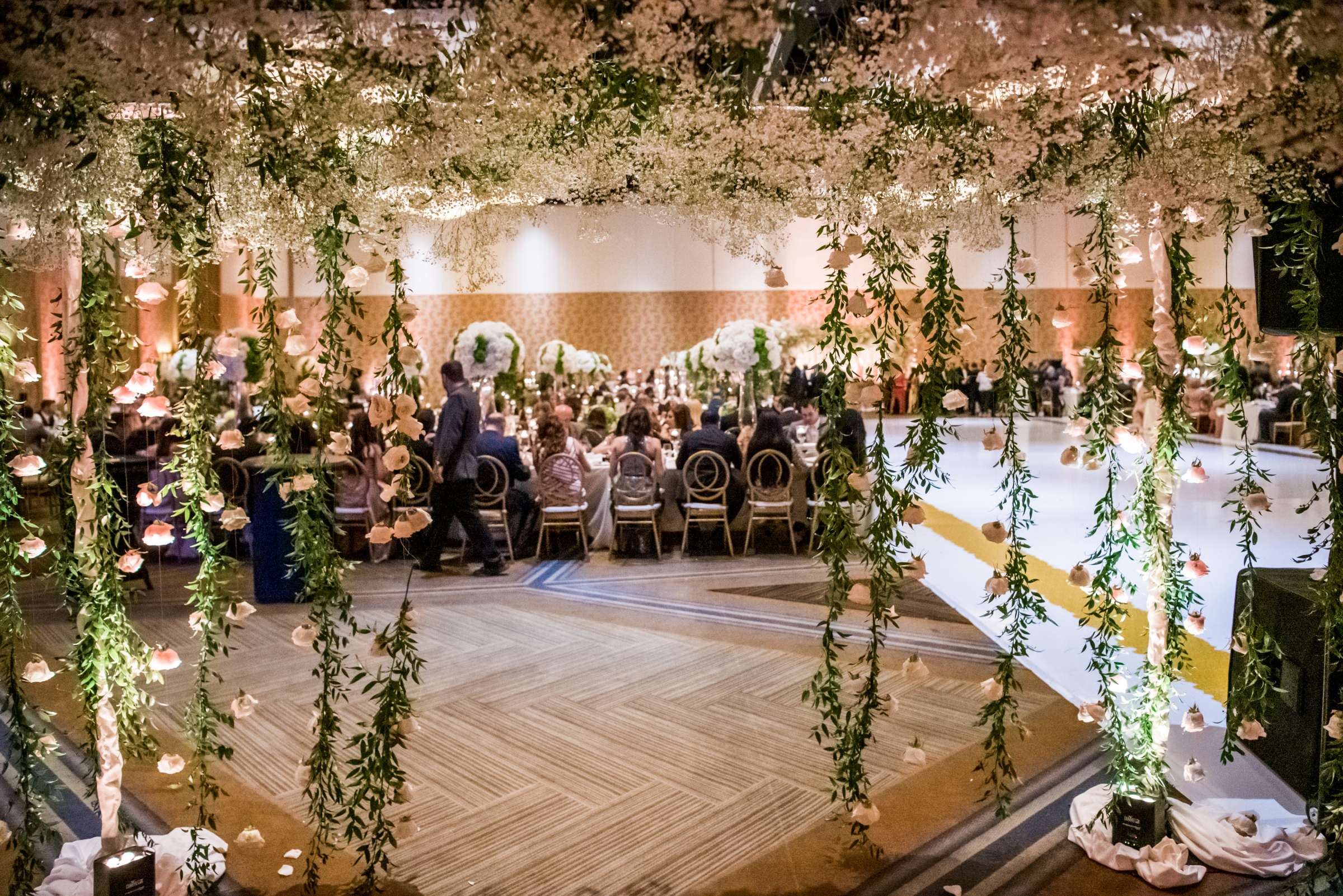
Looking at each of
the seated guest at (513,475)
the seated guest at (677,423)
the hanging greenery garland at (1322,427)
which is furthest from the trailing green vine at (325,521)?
the seated guest at (677,423)

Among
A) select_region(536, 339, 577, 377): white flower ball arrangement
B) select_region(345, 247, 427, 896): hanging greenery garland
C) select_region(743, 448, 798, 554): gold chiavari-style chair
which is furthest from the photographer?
select_region(536, 339, 577, 377): white flower ball arrangement

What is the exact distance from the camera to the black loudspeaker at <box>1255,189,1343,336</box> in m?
2.60

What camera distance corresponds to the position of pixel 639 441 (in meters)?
7.25

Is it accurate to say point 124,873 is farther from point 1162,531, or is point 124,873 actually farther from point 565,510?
point 565,510

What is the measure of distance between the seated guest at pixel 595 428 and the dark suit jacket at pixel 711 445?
138 cm

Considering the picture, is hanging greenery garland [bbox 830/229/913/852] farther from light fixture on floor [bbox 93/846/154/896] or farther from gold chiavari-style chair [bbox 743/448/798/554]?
gold chiavari-style chair [bbox 743/448/798/554]

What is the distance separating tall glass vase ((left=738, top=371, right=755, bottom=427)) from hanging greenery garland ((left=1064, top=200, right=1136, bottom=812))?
17.3 feet

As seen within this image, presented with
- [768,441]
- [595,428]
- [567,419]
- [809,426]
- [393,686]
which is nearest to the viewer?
[393,686]

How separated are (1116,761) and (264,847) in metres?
2.64

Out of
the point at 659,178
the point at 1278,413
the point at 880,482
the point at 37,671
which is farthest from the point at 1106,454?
the point at 1278,413

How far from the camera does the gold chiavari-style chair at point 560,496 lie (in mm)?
7285

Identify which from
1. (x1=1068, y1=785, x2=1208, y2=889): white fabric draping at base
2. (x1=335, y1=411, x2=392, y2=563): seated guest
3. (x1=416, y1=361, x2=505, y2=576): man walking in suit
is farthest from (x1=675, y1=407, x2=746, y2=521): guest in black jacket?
(x1=1068, y1=785, x2=1208, y2=889): white fabric draping at base

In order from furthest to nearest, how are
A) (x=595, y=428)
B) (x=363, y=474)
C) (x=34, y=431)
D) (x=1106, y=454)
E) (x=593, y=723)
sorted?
(x=595, y=428), (x=34, y=431), (x=363, y=474), (x=593, y=723), (x=1106, y=454)

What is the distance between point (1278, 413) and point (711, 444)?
35.3ft
